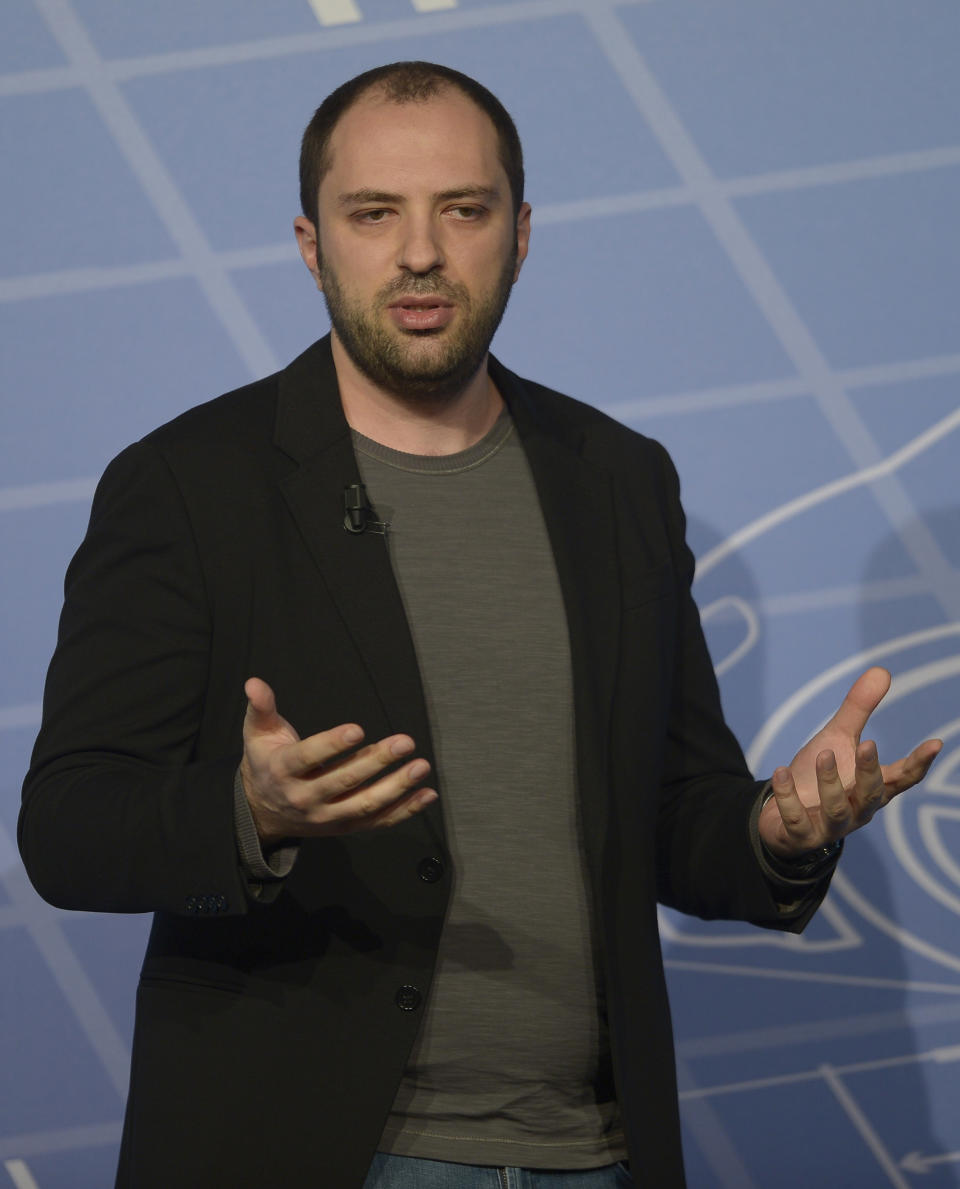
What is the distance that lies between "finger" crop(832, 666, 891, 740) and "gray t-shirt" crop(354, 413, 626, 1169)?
0.36 metres

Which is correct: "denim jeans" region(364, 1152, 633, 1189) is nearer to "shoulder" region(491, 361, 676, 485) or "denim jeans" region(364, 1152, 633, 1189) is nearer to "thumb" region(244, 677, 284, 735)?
"thumb" region(244, 677, 284, 735)

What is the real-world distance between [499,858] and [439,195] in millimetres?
926

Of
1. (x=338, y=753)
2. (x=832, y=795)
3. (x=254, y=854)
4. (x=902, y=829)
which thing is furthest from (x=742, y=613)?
(x=338, y=753)

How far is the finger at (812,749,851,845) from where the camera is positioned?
1.76 metres

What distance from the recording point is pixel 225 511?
198 centimetres

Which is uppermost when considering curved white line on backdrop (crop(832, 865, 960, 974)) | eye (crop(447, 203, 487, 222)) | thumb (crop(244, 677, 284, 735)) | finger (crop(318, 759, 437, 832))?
eye (crop(447, 203, 487, 222))

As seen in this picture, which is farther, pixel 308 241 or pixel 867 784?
pixel 308 241

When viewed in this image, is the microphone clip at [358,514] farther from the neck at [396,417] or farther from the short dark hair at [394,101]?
the short dark hair at [394,101]

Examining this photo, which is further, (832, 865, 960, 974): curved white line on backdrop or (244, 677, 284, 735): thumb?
(832, 865, 960, 974): curved white line on backdrop

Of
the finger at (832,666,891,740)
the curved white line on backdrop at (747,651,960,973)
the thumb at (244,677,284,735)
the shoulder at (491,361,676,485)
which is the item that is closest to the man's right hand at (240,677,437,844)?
the thumb at (244,677,284,735)

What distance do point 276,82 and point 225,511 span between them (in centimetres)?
158

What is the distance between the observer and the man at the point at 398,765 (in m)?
1.80

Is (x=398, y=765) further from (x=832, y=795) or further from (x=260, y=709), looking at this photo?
(x=832, y=795)

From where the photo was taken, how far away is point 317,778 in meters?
1.53
